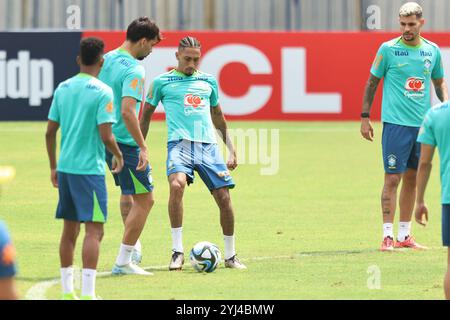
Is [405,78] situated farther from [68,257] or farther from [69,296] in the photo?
[69,296]

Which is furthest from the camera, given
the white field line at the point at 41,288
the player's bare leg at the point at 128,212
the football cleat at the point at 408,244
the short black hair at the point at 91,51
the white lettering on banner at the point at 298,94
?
the white lettering on banner at the point at 298,94

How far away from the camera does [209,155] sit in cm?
1159

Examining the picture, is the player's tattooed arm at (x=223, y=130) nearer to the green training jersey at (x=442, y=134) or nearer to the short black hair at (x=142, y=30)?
the short black hair at (x=142, y=30)

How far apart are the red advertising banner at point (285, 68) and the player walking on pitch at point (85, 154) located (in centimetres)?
1617

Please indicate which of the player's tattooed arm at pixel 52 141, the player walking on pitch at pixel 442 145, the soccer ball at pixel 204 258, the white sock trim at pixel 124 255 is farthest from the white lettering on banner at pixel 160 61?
the player walking on pitch at pixel 442 145

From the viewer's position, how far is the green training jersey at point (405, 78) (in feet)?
41.7

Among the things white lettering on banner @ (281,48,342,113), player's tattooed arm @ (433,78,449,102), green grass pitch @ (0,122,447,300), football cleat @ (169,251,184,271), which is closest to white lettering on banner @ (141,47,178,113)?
white lettering on banner @ (281,48,342,113)

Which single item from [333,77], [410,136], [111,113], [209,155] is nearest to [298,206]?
[410,136]

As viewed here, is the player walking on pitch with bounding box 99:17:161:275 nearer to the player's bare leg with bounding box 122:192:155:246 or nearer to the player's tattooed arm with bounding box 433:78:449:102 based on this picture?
the player's bare leg with bounding box 122:192:155:246

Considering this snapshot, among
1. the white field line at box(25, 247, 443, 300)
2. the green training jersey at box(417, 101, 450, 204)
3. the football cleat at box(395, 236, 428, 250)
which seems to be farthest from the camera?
the football cleat at box(395, 236, 428, 250)

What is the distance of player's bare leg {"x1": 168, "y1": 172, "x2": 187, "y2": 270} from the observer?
11.3m

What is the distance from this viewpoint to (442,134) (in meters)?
8.56

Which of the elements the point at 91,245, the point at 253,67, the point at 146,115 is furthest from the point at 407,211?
the point at 253,67
